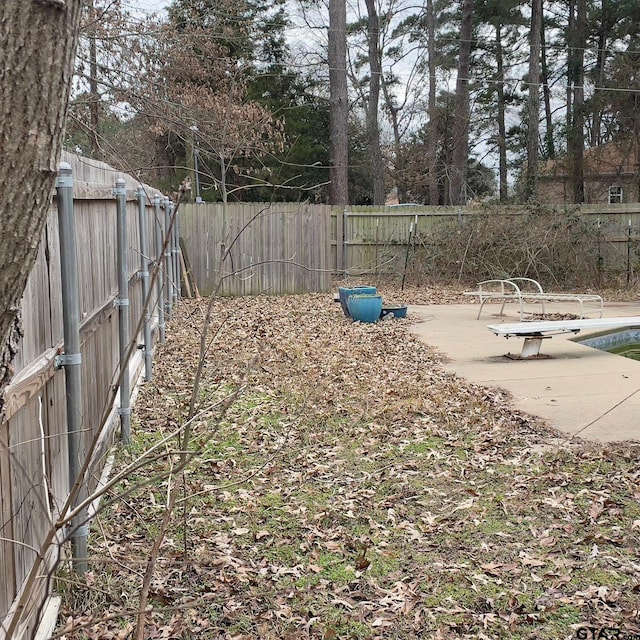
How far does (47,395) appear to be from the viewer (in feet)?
9.79

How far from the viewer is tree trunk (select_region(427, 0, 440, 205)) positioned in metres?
28.2

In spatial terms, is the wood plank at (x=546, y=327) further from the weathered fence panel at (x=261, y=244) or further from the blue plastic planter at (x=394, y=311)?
the weathered fence panel at (x=261, y=244)

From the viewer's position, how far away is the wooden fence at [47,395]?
225cm

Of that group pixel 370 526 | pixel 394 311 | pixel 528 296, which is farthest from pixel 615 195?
pixel 370 526

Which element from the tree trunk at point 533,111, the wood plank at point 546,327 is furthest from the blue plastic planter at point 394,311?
the tree trunk at point 533,111

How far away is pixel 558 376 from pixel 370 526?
3925mm

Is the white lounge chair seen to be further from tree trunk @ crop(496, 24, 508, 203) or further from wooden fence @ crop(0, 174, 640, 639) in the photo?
tree trunk @ crop(496, 24, 508, 203)

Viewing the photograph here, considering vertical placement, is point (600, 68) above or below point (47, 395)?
Result: above

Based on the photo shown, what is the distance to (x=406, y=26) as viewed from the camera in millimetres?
30062

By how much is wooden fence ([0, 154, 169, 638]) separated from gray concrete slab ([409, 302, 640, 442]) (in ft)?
11.3

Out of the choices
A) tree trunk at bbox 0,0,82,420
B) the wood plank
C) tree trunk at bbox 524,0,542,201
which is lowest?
the wood plank

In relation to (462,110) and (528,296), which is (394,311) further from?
(462,110)

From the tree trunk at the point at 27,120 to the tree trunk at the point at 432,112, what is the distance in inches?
1132

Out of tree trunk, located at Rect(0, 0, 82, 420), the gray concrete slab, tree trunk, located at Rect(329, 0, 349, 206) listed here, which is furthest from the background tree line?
tree trunk, located at Rect(0, 0, 82, 420)
